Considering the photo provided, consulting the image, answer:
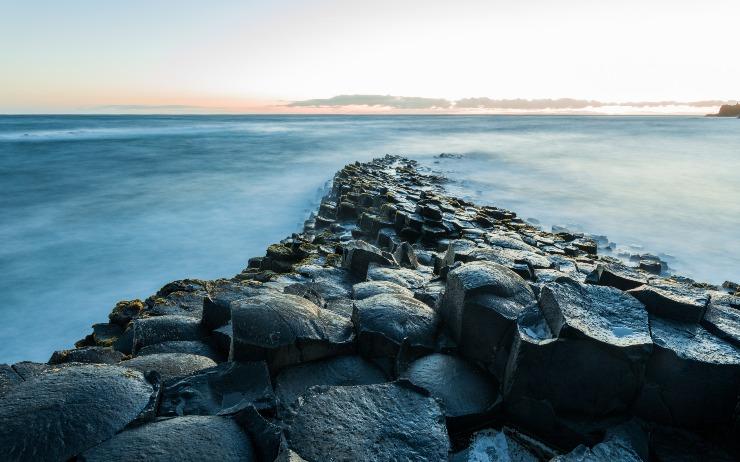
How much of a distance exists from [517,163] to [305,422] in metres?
24.5

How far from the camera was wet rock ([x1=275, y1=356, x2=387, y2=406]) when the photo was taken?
2668 mm

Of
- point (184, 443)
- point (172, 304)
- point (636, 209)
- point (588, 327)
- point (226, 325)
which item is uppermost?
point (588, 327)

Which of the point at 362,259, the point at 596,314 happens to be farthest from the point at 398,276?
the point at 596,314

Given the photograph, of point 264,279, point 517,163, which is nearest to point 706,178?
point 517,163

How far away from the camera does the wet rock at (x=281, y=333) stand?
8.81 ft

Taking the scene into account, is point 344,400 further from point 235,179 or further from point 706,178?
point 706,178

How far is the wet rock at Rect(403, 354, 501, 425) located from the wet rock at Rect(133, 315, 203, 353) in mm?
1873

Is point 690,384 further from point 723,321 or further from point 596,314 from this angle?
point 723,321

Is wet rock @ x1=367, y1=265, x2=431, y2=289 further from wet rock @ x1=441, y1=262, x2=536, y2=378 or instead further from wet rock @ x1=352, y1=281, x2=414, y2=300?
wet rock @ x1=441, y1=262, x2=536, y2=378

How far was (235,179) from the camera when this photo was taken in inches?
752

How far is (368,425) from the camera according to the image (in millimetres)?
2086

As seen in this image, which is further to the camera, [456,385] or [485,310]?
[485,310]

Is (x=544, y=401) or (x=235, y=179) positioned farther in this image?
(x=235, y=179)

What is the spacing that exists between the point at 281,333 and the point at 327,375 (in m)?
0.42
